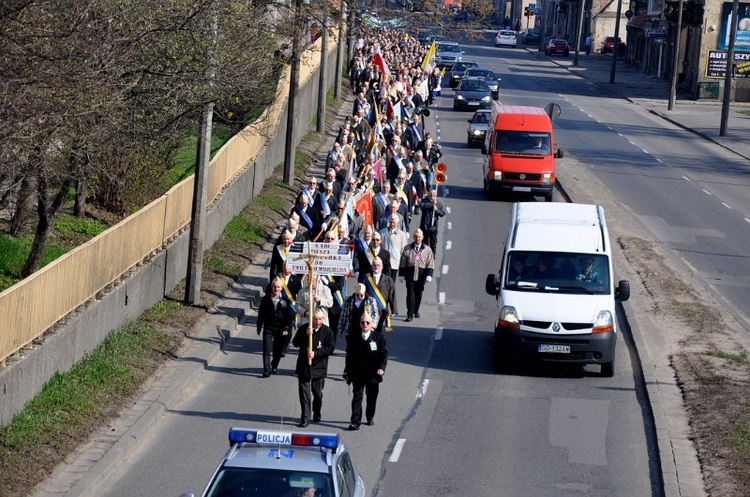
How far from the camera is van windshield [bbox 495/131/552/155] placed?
3506 centimetres

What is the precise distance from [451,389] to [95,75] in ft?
23.1

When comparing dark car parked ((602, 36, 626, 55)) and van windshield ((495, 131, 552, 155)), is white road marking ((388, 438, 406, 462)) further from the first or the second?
dark car parked ((602, 36, 626, 55))

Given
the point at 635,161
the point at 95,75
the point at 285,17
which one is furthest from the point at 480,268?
the point at 635,161

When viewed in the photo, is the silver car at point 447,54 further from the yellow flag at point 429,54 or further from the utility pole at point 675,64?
the yellow flag at point 429,54

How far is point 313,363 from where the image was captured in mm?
15789

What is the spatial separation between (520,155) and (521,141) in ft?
2.33

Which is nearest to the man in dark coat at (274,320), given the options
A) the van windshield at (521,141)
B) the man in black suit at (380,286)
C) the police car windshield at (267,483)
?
the man in black suit at (380,286)

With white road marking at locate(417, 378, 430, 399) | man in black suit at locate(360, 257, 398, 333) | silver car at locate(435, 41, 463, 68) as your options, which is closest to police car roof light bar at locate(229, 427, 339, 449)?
white road marking at locate(417, 378, 430, 399)

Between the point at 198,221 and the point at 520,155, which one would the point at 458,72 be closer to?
the point at 520,155

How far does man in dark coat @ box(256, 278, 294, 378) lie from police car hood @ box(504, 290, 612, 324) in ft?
10.8

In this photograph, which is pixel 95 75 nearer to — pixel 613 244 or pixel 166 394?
pixel 166 394

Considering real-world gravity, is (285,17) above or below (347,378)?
above

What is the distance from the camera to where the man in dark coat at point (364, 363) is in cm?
1567

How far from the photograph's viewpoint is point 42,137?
51.3 ft
